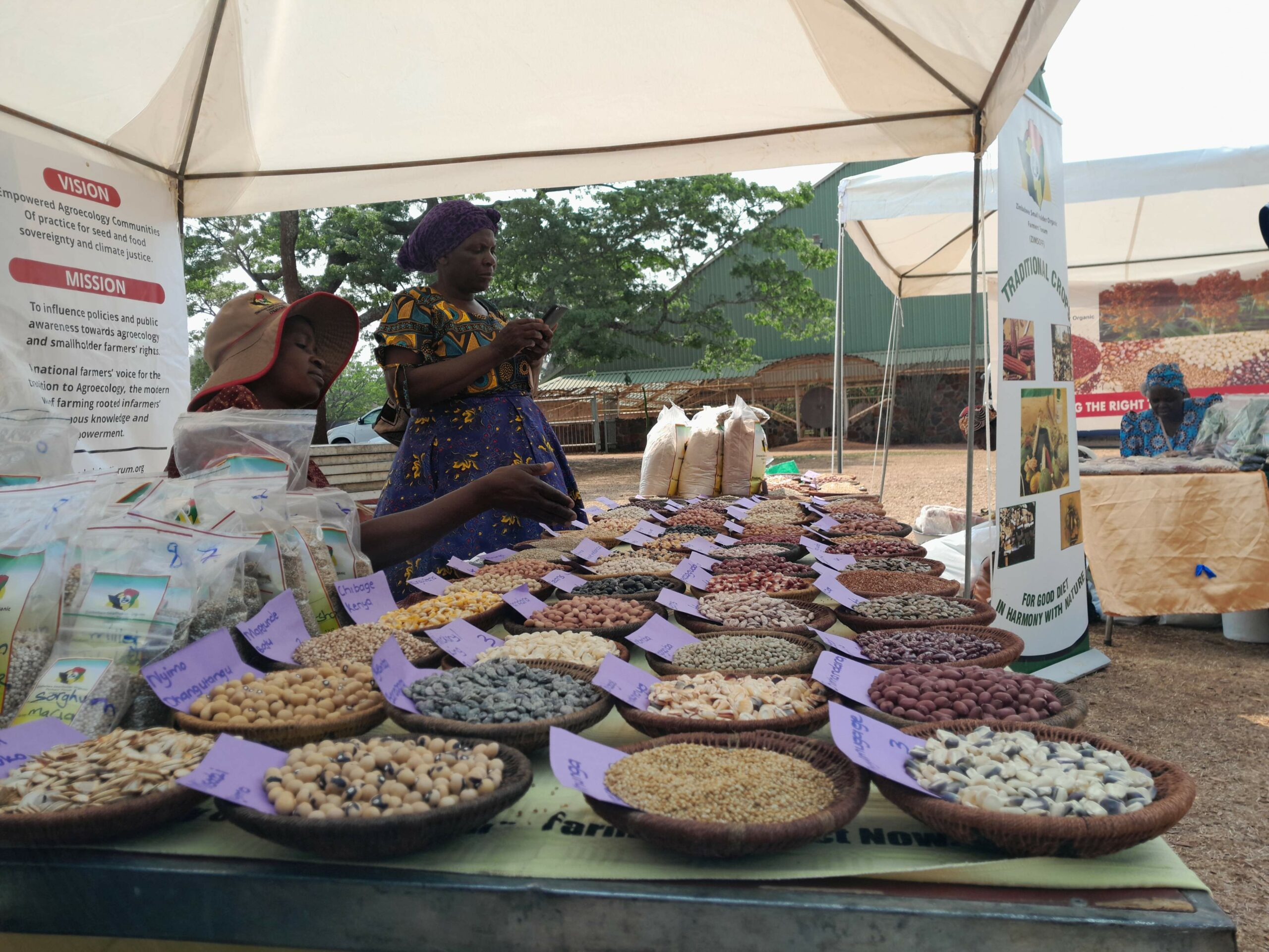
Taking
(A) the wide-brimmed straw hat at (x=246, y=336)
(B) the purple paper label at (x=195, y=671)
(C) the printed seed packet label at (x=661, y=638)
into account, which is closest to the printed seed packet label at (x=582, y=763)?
(B) the purple paper label at (x=195, y=671)

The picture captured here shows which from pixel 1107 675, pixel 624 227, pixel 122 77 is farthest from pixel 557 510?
pixel 624 227

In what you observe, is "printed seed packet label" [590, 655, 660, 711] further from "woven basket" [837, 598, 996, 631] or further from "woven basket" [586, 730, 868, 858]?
"woven basket" [837, 598, 996, 631]

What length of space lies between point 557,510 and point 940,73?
159 centimetres

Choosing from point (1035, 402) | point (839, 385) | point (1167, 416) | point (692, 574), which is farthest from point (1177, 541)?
point (839, 385)

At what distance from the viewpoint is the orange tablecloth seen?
11.9 feet

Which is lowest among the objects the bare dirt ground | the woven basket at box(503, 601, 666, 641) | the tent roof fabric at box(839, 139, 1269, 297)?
the bare dirt ground

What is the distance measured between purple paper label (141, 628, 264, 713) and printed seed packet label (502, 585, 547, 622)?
499 mm

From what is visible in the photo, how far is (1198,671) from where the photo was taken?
3.53 m

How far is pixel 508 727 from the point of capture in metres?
0.90

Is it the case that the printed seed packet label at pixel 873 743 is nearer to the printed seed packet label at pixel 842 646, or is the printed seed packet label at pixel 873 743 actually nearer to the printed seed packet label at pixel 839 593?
the printed seed packet label at pixel 842 646

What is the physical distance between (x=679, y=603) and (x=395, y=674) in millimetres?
635

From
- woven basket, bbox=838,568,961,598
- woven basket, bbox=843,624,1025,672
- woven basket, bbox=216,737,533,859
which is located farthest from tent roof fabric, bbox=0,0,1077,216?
woven basket, bbox=216,737,533,859

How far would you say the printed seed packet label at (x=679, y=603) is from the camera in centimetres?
151

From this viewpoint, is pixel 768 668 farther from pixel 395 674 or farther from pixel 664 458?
pixel 664 458
